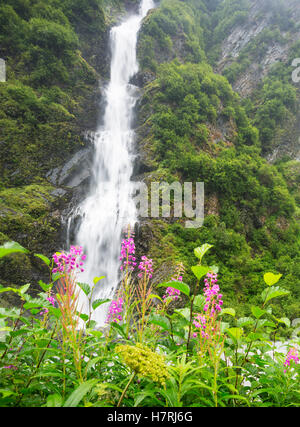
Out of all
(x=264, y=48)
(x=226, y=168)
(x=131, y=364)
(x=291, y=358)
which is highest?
(x=264, y=48)

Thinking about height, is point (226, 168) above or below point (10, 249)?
above

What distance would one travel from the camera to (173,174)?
1277cm

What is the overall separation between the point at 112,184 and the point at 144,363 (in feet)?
41.7

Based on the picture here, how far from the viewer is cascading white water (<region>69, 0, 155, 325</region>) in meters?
9.85

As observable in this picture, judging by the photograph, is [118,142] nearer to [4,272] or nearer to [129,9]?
[4,272]

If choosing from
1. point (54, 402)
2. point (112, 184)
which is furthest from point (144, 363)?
point (112, 184)

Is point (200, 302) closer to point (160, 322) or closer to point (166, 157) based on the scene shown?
point (160, 322)

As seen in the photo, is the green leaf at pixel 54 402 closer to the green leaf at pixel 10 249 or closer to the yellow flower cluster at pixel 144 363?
the yellow flower cluster at pixel 144 363

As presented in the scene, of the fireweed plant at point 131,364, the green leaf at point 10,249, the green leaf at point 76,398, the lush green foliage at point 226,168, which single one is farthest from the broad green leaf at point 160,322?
the lush green foliage at point 226,168

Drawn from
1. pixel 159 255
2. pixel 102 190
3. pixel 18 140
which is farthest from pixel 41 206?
pixel 159 255

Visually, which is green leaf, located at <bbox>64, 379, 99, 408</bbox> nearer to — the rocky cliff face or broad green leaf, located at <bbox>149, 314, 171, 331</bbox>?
broad green leaf, located at <bbox>149, 314, 171, 331</bbox>

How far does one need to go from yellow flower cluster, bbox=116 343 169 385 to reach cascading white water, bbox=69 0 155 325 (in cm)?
434

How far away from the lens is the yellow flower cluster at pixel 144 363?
0.93m

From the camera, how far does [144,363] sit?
0.96 metres
